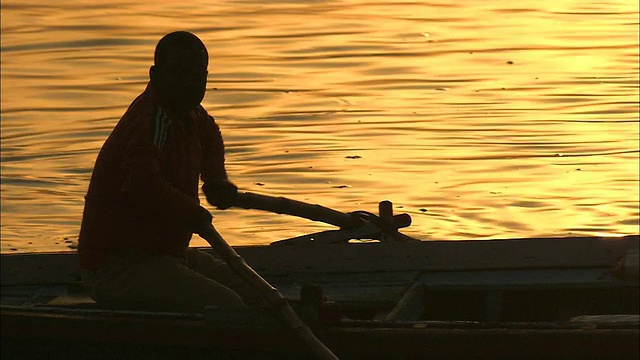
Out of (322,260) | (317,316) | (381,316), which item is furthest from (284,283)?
(317,316)

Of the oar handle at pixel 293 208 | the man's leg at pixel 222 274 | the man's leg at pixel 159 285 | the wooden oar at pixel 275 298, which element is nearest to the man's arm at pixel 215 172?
the oar handle at pixel 293 208

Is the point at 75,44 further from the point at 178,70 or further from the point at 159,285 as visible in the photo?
the point at 178,70

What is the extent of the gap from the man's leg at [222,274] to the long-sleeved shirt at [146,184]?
0.98 ft

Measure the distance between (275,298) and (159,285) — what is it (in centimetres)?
62

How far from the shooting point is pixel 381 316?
8.12 m

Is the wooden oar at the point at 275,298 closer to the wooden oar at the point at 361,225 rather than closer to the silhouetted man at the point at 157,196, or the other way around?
the silhouetted man at the point at 157,196

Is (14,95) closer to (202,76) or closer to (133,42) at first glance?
(133,42)

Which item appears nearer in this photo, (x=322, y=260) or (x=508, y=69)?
(x=322, y=260)

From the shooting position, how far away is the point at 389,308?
27.2 ft

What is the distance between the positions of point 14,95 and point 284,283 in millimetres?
8023

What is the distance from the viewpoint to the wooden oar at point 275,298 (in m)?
7.27

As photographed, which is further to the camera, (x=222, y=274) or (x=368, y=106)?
(x=368, y=106)

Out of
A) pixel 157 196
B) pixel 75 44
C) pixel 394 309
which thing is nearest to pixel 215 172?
pixel 157 196

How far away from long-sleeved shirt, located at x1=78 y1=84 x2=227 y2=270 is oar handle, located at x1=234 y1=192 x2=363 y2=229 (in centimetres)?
54
